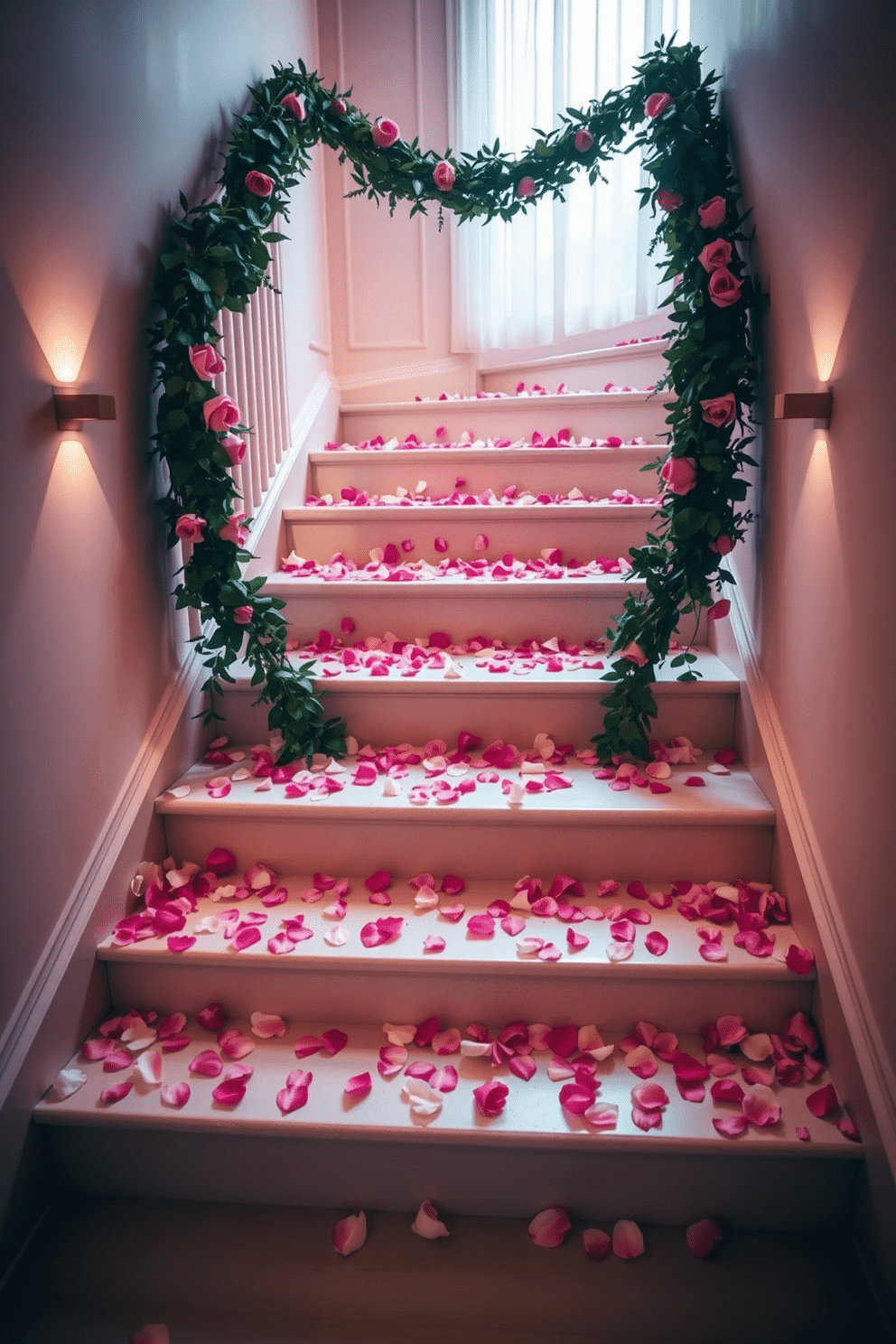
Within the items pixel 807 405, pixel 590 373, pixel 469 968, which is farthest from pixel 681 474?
pixel 590 373

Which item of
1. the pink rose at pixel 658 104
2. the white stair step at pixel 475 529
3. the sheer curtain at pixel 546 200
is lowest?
the white stair step at pixel 475 529

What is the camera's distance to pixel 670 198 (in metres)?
1.89

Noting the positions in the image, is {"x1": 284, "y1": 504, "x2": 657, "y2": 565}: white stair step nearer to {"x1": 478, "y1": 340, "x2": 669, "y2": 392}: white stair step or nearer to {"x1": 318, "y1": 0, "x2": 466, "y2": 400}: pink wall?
{"x1": 478, "y1": 340, "x2": 669, "y2": 392}: white stair step

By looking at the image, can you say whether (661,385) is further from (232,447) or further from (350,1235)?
(350,1235)

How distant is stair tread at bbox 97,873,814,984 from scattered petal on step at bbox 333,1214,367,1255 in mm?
378

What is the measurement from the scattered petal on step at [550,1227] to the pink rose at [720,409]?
4.78 ft

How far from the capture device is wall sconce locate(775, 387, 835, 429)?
4.58 ft

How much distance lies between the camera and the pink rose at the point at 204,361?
174cm

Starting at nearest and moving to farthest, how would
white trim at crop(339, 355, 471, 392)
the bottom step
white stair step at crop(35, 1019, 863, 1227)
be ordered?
the bottom step → white stair step at crop(35, 1019, 863, 1227) → white trim at crop(339, 355, 471, 392)

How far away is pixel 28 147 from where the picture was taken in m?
1.37

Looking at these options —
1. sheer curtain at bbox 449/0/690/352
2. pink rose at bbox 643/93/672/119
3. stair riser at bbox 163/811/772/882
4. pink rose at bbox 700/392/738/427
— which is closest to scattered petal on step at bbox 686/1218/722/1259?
stair riser at bbox 163/811/772/882

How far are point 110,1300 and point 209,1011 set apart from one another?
17.2 inches

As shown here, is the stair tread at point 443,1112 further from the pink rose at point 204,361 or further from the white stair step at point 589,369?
the white stair step at point 589,369

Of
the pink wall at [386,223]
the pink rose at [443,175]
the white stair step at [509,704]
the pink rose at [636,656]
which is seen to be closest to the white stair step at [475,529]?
the white stair step at [509,704]
